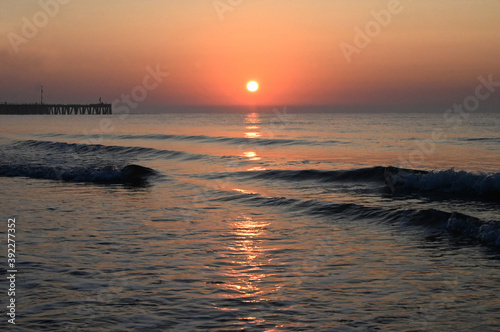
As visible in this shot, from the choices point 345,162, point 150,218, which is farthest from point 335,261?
point 345,162

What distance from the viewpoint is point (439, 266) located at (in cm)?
1059

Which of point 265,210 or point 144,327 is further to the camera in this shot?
point 265,210

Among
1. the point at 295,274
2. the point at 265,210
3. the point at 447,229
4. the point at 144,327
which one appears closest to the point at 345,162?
the point at 265,210

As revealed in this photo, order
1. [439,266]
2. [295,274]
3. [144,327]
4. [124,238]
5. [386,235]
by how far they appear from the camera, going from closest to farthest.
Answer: [144,327], [295,274], [439,266], [124,238], [386,235]

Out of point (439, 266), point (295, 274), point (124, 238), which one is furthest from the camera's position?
point (124, 238)

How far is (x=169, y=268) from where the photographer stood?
Result: 33.5 feet

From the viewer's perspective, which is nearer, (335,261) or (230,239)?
(335,261)

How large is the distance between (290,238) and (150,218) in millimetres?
4791

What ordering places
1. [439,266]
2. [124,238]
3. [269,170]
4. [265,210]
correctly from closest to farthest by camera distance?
[439,266] < [124,238] < [265,210] < [269,170]

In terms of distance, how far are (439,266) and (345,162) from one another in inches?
964

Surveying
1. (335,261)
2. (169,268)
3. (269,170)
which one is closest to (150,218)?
(169,268)

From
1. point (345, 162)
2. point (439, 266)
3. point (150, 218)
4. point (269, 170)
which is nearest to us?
point (439, 266)

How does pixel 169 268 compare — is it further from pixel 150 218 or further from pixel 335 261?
pixel 150 218

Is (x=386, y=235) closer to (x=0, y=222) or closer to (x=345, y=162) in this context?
(x=0, y=222)
